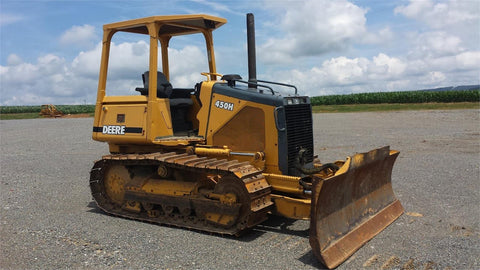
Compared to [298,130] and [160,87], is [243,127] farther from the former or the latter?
[160,87]

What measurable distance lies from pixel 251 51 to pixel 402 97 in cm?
4519

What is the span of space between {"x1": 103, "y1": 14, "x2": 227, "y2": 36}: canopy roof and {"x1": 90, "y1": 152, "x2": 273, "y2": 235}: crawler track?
2.30 m

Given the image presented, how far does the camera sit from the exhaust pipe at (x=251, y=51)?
7.41 metres

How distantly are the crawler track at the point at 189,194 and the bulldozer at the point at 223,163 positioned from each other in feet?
0.06

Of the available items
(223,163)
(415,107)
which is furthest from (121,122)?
(415,107)

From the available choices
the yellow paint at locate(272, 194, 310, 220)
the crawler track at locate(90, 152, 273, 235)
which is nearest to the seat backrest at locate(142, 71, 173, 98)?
the crawler track at locate(90, 152, 273, 235)

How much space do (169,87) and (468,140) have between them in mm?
13933

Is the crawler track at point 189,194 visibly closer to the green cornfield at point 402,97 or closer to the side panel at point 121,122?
the side panel at point 121,122

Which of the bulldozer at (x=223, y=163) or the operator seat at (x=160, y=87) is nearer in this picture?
the bulldozer at (x=223, y=163)

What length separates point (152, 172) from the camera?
7.47 meters

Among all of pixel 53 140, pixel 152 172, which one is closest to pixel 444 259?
pixel 152 172

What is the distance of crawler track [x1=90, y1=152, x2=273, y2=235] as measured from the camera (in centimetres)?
604

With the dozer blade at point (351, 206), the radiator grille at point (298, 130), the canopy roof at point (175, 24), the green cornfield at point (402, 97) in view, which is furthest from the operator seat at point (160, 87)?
the green cornfield at point (402, 97)

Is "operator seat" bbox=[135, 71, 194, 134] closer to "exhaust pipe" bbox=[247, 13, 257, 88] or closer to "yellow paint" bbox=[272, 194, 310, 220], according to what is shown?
"exhaust pipe" bbox=[247, 13, 257, 88]
